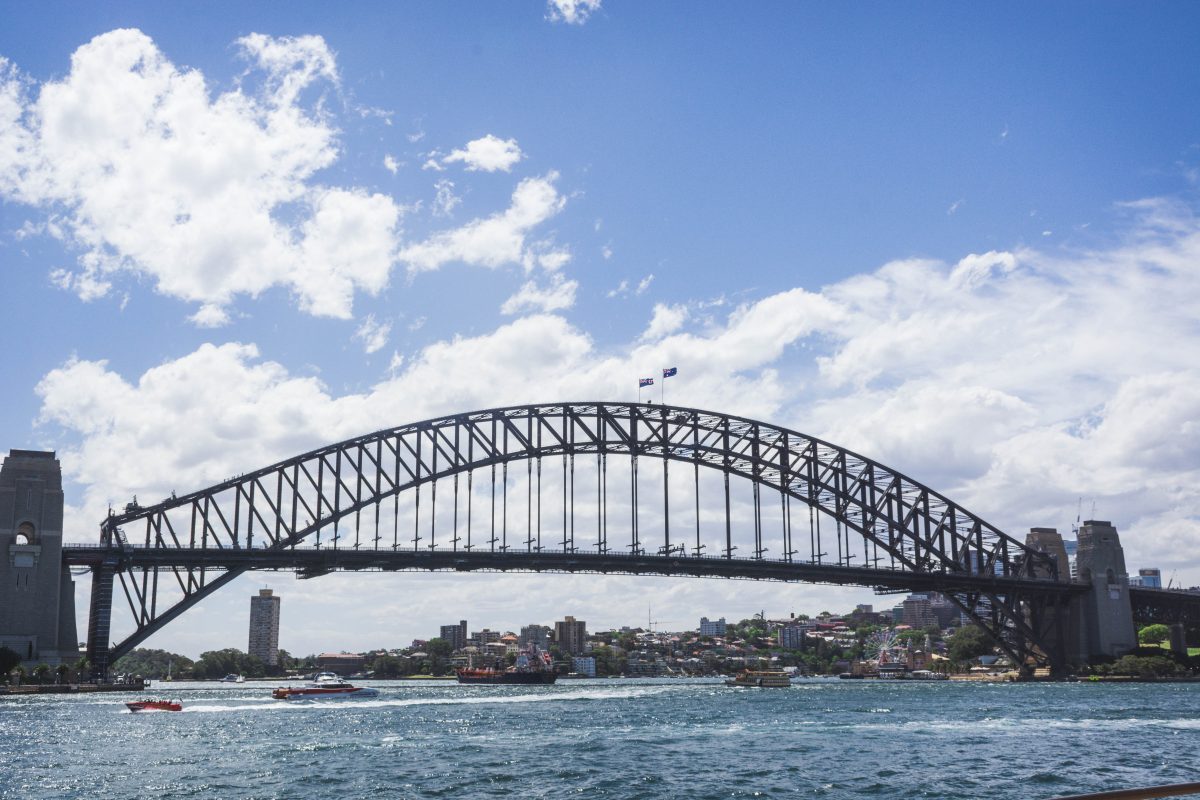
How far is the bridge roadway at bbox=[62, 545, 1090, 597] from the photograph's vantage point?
9938 centimetres

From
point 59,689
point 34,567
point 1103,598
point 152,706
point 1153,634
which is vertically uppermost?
point 34,567

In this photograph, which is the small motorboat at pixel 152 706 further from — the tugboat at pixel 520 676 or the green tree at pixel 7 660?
the tugboat at pixel 520 676

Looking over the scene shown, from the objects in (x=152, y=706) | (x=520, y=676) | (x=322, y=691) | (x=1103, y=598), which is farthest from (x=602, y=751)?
(x=520, y=676)

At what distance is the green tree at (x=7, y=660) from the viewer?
3472 inches

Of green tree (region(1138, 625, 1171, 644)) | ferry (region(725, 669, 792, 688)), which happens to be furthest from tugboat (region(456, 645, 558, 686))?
green tree (region(1138, 625, 1171, 644))

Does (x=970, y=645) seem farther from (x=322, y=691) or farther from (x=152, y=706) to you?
(x=152, y=706)

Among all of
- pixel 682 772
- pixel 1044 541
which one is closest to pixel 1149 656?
pixel 1044 541

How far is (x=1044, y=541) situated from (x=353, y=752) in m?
118

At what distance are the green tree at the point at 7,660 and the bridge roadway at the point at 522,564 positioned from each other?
10.1 meters

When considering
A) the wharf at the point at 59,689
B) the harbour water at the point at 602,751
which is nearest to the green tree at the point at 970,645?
the harbour water at the point at 602,751

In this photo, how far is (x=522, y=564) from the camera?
358 feet

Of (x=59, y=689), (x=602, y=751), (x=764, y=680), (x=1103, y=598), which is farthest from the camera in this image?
(x=764, y=680)

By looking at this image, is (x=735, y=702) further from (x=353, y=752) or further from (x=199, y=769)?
(x=199, y=769)

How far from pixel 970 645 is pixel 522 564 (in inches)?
3809
